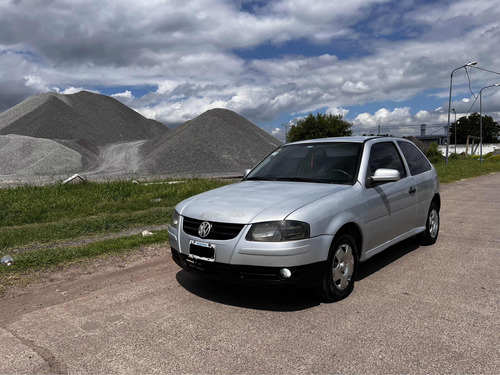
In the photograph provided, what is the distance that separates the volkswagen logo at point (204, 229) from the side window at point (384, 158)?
2.03 m

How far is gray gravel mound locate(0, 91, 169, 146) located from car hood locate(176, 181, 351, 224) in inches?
1641

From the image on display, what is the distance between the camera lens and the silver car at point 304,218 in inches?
148

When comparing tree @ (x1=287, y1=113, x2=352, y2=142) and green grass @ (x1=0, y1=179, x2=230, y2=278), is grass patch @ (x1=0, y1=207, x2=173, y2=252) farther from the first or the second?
tree @ (x1=287, y1=113, x2=352, y2=142)

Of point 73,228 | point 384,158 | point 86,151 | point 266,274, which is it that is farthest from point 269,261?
point 86,151

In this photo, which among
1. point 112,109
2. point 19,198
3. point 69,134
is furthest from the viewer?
point 112,109

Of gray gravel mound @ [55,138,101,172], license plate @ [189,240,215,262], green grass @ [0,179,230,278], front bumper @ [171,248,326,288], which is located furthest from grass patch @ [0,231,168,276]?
gray gravel mound @ [55,138,101,172]

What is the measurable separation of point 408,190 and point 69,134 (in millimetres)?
43005

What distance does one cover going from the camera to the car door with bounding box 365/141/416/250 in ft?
15.4

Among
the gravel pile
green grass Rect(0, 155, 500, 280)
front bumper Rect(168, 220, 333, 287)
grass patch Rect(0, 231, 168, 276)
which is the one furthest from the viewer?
the gravel pile

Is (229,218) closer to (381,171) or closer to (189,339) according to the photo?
(189,339)

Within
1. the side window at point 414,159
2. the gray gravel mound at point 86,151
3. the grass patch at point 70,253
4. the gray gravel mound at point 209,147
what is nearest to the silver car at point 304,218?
the side window at point 414,159

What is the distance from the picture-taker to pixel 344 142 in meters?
5.34

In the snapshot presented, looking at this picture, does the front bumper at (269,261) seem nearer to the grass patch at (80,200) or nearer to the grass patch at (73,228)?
the grass patch at (73,228)

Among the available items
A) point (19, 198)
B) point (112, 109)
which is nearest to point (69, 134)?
point (112, 109)
